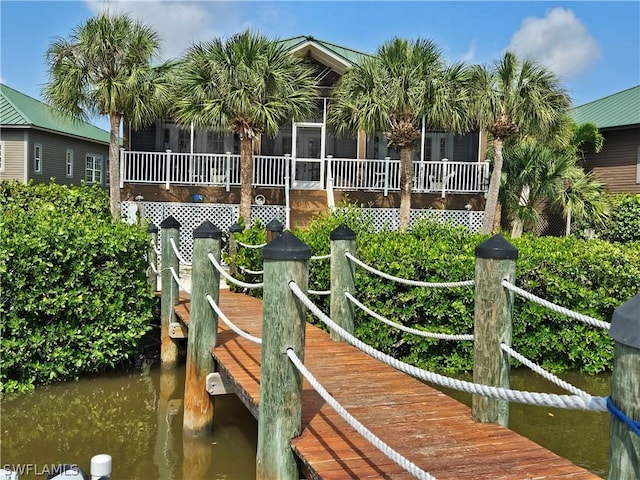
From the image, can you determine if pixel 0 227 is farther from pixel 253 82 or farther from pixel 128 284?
pixel 253 82

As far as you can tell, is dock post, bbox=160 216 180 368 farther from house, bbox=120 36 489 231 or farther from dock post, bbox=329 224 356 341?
house, bbox=120 36 489 231

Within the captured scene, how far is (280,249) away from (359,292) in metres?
4.14

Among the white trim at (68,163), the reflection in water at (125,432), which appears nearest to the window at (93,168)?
the white trim at (68,163)

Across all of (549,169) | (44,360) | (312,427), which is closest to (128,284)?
(44,360)

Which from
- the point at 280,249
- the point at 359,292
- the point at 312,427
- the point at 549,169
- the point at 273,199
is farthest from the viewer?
the point at 273,199

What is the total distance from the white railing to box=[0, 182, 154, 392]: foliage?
1082 centimetres

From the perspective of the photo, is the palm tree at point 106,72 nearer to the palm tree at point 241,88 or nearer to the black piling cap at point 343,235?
the palm tree at point 241,88

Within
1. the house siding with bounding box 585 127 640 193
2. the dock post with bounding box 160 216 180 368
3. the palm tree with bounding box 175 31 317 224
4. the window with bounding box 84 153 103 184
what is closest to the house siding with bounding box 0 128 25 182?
the window with bounding box 84 153 103 184

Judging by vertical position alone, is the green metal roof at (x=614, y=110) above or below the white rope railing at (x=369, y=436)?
above

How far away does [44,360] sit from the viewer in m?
6.89

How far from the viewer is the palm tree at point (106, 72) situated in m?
15.7

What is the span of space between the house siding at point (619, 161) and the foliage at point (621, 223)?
11.8ft

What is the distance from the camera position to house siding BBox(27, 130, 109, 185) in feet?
80.9

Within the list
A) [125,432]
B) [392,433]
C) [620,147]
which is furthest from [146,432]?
[620,147]
